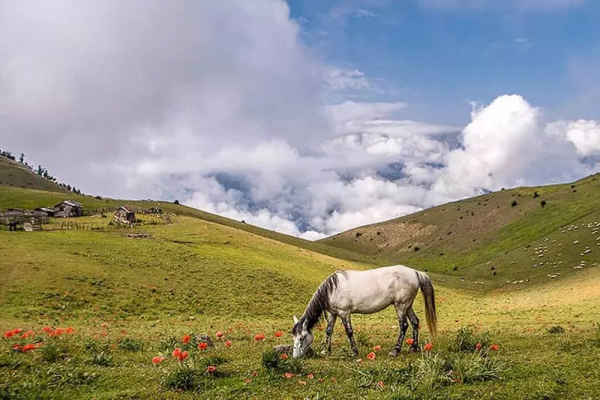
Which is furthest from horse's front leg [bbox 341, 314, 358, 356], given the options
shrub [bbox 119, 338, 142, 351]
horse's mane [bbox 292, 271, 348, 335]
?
shrub [bbox 119, 338, 142, 351]

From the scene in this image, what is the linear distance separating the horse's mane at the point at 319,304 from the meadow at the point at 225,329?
4.63ft

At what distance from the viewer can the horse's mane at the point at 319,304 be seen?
15.6 meters

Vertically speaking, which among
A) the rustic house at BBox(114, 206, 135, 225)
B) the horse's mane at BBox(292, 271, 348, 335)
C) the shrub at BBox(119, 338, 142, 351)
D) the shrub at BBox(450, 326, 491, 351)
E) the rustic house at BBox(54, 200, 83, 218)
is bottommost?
the shrub at BBox(119, 338, 142, 351)

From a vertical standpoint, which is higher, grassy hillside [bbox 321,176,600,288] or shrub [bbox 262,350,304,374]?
grassy hillside [bbox 321,176,600,288]

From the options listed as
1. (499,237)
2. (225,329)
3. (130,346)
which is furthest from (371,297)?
(499,237)

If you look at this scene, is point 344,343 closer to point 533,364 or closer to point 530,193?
point 533,364

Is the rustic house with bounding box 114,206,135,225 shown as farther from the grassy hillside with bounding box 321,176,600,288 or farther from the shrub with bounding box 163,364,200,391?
the shrub with bounding box 163,364,200,391

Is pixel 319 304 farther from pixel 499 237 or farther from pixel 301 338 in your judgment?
pixel 499 237

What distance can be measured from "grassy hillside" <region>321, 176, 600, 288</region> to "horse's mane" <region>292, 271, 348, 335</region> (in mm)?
58622

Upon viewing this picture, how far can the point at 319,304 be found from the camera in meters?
16.0

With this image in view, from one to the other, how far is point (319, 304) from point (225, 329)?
13066mm

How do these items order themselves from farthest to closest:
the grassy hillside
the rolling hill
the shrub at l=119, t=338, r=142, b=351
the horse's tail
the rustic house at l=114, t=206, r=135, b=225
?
1. the rustic house at l=114, t=206, r=135, b=225
2. the grassy hillside
3. the shrub at l=119, t=338, r=142, b=351
4. the horse's tail
5. the rolling hill

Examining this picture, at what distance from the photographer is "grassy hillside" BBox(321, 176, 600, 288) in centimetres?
7094

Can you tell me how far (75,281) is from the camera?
3541cm
